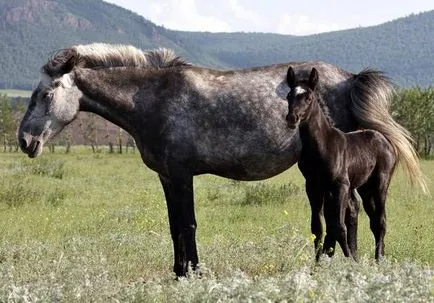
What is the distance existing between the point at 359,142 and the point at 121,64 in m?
3.09

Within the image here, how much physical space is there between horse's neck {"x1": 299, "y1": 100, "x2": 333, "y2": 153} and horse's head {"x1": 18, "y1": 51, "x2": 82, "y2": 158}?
275cm

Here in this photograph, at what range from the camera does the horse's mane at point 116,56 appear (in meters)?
7.62

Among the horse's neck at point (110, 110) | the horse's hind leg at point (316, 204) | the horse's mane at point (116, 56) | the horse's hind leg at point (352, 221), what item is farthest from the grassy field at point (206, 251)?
the horse's mane at point (116, 56)

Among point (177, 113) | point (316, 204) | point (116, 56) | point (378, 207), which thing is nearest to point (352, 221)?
point (378, 207)

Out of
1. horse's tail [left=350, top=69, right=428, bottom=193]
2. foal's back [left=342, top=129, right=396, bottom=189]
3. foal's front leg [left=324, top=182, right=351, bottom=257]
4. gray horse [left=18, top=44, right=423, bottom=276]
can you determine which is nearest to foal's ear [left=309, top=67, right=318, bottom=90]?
gray horse [left=18, top=44, right=423, bottom=276]

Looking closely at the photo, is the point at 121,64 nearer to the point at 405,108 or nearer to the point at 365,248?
the point at 365,248

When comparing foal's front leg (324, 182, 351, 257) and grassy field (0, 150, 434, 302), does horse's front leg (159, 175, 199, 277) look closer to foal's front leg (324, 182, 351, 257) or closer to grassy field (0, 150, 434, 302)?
grassy field (0, 150, 434, 302)

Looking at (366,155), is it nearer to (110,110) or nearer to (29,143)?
(110,110)

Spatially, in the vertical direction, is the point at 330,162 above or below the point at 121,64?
below

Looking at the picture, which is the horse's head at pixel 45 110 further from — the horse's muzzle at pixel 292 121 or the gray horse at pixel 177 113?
the horse's muzzle at pixel 292 121

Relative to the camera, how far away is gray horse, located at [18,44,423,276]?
7309 millimetres

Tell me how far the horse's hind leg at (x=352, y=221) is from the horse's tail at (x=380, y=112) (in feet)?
2.81

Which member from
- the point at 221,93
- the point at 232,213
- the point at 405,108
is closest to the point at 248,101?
the point at 221,93

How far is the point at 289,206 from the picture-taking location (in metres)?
15.5
